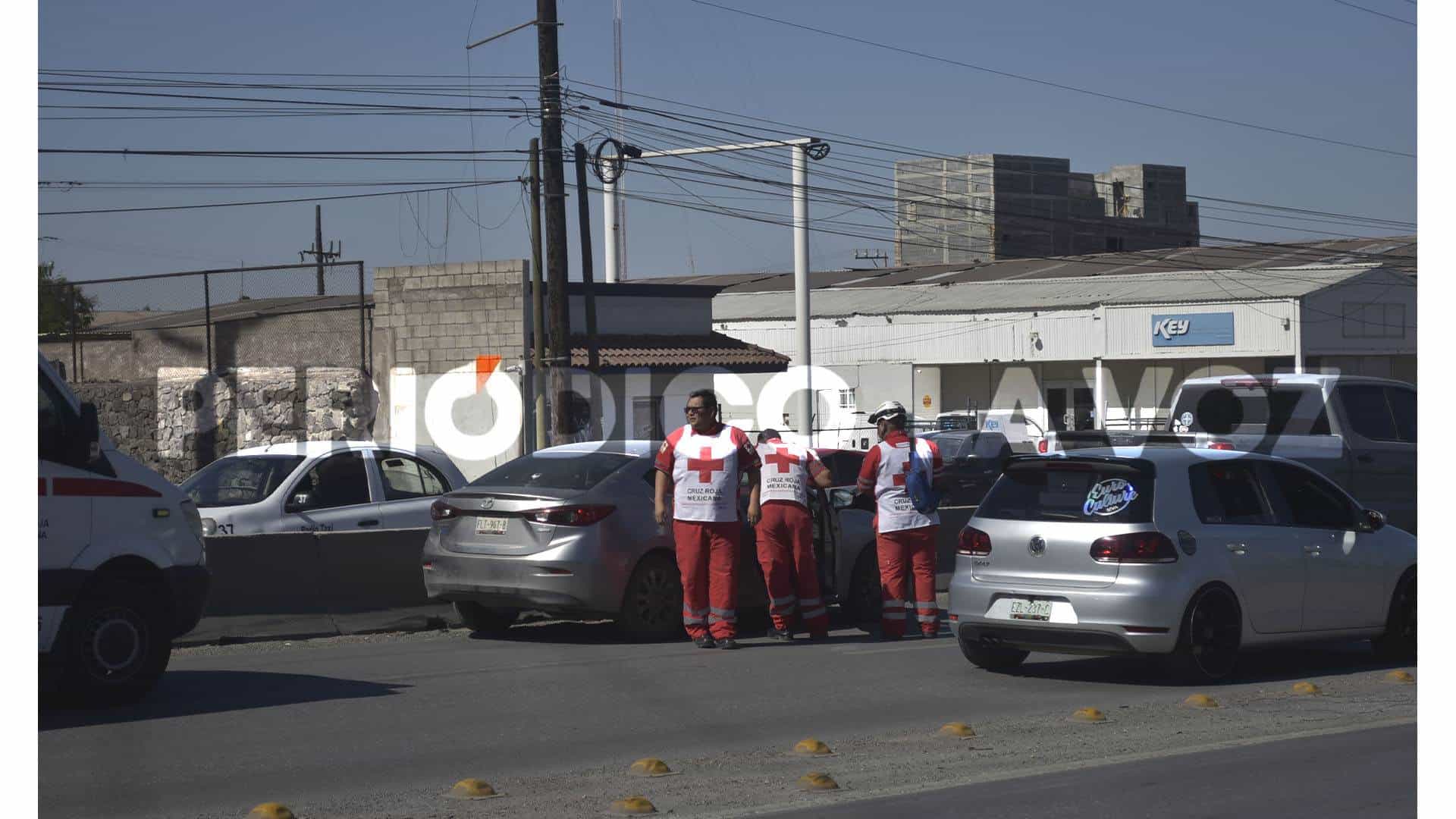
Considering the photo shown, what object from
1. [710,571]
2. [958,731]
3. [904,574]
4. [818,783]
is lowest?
[958,731]

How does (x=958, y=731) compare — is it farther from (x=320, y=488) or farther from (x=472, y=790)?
(x=320, y=488)

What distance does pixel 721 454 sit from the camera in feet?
39.1

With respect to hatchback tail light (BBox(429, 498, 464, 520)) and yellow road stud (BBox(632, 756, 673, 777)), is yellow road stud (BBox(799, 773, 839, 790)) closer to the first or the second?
yellow road stud (BBox(632, 756, 673, 777))

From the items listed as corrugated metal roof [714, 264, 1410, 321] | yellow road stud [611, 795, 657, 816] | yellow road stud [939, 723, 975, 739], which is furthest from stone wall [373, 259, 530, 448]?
corrugated metal roof [714, 264, 1410, 321]

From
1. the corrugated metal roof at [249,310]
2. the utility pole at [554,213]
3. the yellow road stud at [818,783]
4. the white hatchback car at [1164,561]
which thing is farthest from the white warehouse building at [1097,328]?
the yellow road stud at [818,783]

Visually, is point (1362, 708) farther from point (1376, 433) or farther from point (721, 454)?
point (1376, 433)

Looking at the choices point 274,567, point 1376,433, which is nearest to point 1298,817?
point 274,567

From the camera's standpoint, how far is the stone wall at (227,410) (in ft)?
94.3

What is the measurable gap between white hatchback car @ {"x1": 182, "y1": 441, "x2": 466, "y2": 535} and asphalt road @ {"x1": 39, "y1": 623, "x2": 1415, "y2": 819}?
6.30 ft

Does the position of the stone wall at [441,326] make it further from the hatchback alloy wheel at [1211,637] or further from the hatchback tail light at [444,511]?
the hatchback alloy wheel at [1211,637]

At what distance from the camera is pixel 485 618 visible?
12844mm

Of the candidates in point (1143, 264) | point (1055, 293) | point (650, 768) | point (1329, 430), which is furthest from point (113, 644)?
point (1143, 264)

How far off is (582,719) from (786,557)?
3.80 m

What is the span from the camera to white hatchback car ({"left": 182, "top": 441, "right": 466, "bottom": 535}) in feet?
46.6
